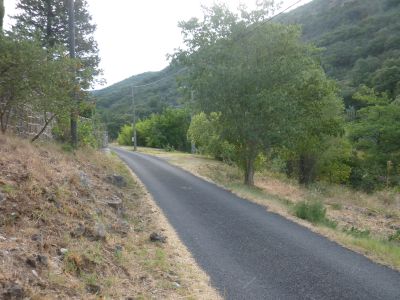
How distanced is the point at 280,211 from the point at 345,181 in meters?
24.5

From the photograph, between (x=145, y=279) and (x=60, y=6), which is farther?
(x=60, y=6)

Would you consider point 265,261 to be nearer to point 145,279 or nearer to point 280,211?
point 145,279

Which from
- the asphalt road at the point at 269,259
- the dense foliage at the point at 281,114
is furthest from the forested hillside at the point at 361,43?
the asphalt road at the point at 269,259

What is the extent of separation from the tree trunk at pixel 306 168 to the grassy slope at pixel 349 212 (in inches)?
83.3

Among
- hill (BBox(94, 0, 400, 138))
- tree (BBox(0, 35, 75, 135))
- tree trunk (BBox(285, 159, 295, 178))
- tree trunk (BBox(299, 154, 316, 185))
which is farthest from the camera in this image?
hill (BBox(94, 0, 400, 138))

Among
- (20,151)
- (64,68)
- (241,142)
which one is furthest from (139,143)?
(20,151)

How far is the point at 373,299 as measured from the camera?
6.59 metres

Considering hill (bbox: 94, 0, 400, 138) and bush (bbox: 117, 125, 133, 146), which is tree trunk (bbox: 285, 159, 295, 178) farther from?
bush (bbox: 117, 125, 133, 146)

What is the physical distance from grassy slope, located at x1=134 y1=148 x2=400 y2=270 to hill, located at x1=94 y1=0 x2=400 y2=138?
1100 inches

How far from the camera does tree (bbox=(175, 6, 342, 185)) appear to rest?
19.9 m

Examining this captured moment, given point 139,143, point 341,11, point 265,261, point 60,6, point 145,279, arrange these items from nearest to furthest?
point 145,279 < point 265,261 < point 60,6 < point 139,143 < point 341,11

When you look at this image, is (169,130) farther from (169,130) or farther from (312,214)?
(312,214)

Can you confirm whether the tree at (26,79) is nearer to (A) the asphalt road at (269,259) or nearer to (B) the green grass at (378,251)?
(A) the asphalt road at (269,259)

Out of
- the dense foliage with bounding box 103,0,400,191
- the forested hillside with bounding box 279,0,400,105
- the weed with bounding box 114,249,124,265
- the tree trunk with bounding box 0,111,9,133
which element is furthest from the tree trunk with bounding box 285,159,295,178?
the weed with bounding box 114,249,124,265
